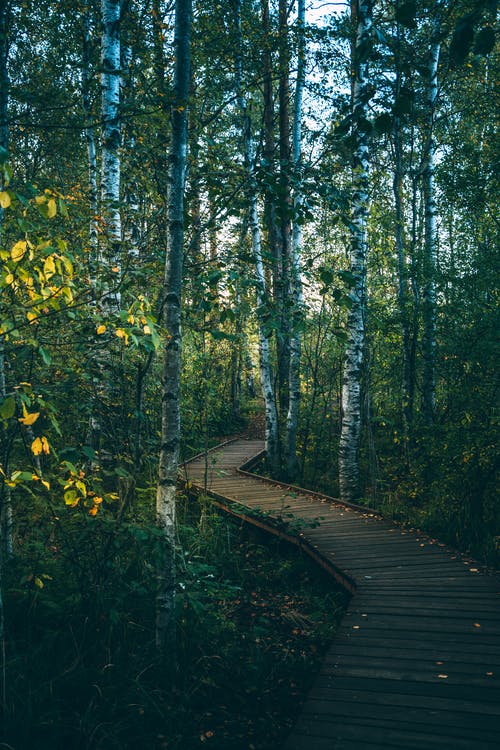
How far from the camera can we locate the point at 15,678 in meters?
3.46

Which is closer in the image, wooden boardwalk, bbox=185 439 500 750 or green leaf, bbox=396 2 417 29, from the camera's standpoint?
green leaf, bbox=396 2 417 29

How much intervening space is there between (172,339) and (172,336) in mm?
33

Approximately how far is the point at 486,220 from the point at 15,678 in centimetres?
1325

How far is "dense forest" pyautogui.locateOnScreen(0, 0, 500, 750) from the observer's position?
10.5 ft

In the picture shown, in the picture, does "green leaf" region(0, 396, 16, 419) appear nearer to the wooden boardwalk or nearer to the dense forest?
the dense forest

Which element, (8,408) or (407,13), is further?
(8,408)

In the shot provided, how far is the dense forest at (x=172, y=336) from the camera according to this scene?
320 cm

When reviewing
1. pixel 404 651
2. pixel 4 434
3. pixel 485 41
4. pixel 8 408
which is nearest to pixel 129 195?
pixel 4 434

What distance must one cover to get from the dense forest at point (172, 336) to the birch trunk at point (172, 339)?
0.02m

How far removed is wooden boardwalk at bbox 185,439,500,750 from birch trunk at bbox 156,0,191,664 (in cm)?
141

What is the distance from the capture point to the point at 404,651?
3797 millimetres

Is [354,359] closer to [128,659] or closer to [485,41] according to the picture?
[128,659]

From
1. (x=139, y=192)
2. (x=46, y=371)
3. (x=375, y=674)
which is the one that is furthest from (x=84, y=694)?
(x=139, y=192)

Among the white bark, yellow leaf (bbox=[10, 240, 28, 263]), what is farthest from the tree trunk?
yellow leaf (bbox=[10, 240, 28, 263])
